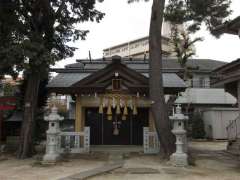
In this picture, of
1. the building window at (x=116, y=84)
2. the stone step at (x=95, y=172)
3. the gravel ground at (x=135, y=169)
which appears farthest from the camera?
the building window at (x=116, y=84)

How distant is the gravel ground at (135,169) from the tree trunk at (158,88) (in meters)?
0.92

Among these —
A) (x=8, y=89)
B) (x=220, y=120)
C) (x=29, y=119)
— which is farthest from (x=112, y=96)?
(x=220, y=120)

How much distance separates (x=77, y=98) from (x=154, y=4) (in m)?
6.57

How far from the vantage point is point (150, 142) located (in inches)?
705

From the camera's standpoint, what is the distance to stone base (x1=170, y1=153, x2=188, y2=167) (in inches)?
532

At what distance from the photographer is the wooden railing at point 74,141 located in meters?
17.6

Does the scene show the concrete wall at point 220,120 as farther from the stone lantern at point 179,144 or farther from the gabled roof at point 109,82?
the stone lantern at point 179,144

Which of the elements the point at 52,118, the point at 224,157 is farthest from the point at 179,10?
the point at 52,118

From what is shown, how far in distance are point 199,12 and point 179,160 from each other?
34.3 ft

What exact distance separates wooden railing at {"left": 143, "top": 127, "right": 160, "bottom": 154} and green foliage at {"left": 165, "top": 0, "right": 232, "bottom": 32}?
7179 millimetres

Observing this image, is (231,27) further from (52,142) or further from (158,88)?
(52,142)

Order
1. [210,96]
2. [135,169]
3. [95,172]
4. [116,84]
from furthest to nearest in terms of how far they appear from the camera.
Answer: [210,96] → [116,84] → [135,169] → [95,172]

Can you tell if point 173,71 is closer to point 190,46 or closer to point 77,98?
point 77,98

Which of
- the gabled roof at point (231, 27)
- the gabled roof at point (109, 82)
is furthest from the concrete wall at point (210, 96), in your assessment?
the gabled roof at point (231, 27)
